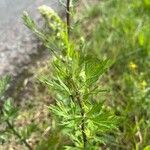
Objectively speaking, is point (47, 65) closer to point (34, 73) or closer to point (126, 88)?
point (34, 73)

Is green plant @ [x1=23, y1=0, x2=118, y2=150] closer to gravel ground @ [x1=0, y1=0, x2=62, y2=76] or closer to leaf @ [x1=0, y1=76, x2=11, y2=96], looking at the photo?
leaf @ [x1=0, y1=76, x2=11, y2=96]

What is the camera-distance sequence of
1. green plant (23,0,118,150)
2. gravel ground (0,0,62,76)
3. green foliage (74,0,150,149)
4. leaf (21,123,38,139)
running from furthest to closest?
gravel ground (0,0,62,76) → green foliage (74,0,150,149) → leaf (21,123,38,139) → green plant (23,0,118,150)

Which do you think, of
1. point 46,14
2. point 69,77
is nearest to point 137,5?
point 46,14

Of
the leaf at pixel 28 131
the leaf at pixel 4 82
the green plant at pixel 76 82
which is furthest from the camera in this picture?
the leaf at pixel 28 131

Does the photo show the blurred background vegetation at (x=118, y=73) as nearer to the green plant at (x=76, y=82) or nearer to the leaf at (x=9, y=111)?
the leaf at (x=9, y=111)

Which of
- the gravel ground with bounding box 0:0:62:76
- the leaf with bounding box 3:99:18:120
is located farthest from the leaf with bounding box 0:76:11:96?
the gravel ground with bounding box 0:0:62:76

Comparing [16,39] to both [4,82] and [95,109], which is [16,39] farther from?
[95,109]

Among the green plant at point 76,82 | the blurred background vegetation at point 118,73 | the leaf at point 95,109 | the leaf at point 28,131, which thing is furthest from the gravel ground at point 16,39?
the leaf at point 95,109

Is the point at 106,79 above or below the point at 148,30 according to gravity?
below

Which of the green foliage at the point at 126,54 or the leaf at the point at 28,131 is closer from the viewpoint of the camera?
the leaf at the point at 28,131
